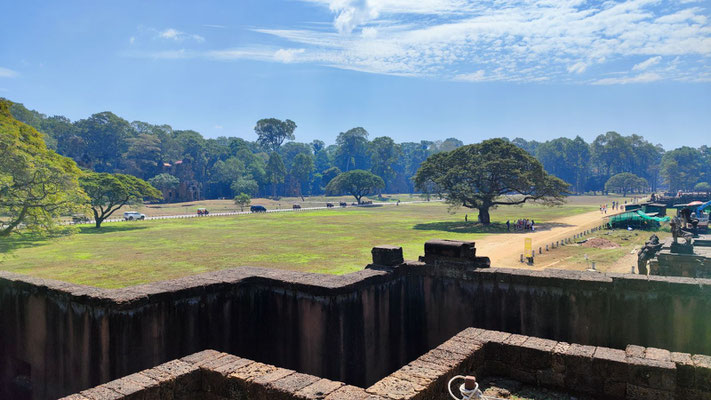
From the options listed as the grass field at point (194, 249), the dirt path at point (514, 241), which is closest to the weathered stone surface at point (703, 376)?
the grass field at point (194, 249)

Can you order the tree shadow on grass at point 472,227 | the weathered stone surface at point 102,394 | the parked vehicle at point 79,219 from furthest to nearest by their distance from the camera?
the parked vehicle at point 79,219 < the tree shadow on grass at point 472,227 < the weathered stone surface at point 102,394

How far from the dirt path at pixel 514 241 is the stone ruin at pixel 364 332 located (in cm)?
1848

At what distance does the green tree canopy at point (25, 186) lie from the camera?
18891 millimetres

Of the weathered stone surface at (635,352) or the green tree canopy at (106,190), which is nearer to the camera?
the weathered stone surface at (635,352)

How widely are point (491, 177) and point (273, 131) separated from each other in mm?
107062

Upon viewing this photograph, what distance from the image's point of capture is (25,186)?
771 inches

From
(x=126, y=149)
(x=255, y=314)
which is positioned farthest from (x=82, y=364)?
(x=126, y=149)

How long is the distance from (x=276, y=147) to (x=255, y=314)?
473 ft

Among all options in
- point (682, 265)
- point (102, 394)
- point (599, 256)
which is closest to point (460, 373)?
point (102, 394)

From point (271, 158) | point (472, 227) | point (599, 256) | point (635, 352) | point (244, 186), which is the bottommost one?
point (599, 256)

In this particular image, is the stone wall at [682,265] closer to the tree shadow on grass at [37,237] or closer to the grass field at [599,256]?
the grass field at [599,256]

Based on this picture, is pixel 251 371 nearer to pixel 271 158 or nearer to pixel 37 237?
pixel 37 237

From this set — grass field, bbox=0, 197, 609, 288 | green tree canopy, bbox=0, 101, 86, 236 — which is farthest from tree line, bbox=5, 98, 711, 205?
green tree canopy, bbox=0, 101, 86, 236

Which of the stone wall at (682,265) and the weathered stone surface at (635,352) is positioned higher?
the weathered stone surface at (635,352)
